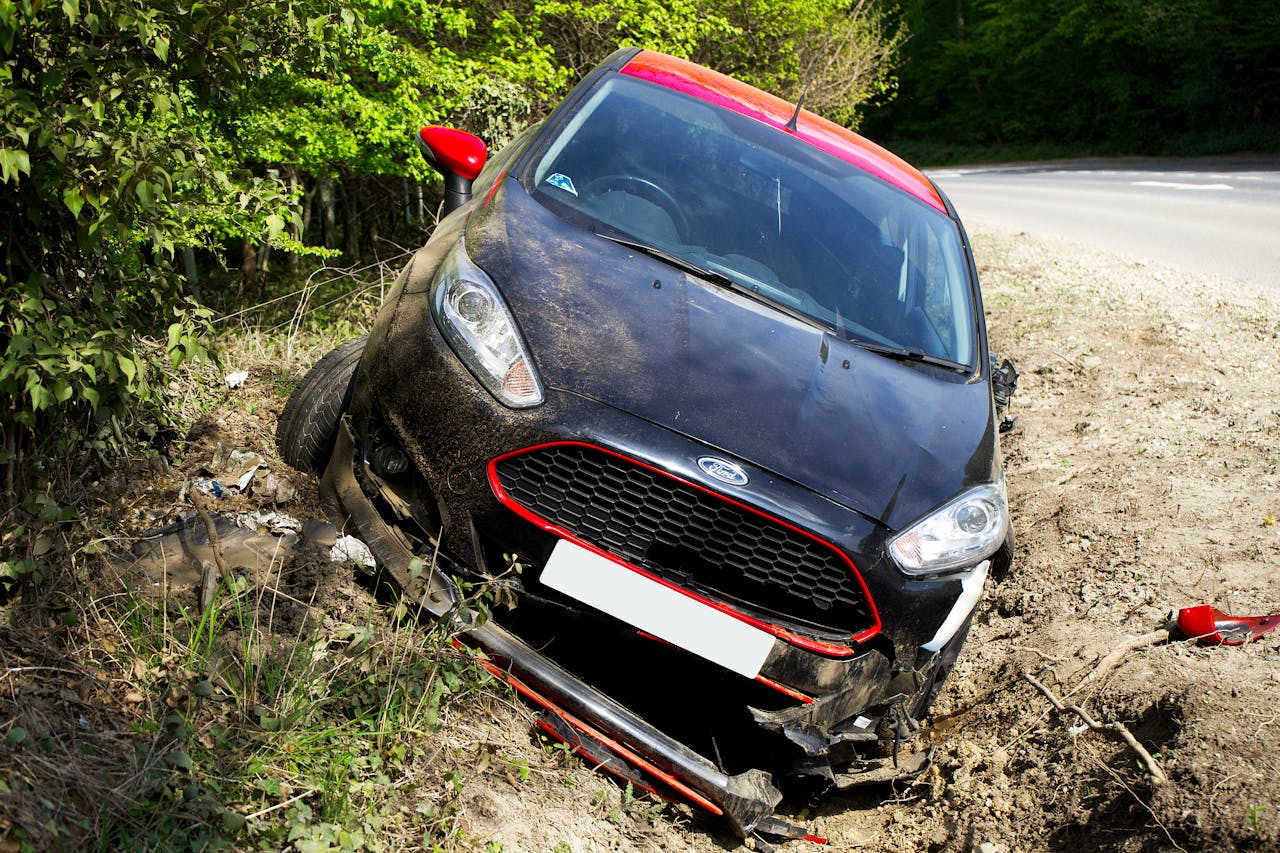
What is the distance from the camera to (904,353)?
3576 millimetres

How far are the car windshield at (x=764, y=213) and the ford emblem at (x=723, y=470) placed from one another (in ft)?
3.22

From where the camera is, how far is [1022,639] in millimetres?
4293

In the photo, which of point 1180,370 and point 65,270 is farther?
point 1180,370

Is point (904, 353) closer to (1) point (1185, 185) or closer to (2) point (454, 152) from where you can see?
(2) point (454, 152)

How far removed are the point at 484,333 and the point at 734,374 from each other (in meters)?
0.72

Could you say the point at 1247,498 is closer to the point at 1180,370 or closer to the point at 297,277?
the point at 1180,370

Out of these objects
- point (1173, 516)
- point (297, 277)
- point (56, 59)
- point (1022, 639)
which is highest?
point (56, 59)

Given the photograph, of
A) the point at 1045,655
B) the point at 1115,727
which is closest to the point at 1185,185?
the point at 1045,655

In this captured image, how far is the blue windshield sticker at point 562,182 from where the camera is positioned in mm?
3756

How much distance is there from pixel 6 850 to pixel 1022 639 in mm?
3548

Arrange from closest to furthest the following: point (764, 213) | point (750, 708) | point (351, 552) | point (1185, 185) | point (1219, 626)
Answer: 1. point (750, 708)
2. point (351, 552)
3. point (1219, 626)
4. point (764, 213)
5. point (1185, 185)

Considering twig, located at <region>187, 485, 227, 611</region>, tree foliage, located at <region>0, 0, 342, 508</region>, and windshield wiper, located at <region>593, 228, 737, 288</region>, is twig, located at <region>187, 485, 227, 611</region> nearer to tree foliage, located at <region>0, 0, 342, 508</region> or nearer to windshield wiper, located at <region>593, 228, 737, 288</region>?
tree foliage, located at <region>0, 0, 342, 508</region>

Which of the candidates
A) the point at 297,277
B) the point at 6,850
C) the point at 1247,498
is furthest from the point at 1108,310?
the point at 297,277

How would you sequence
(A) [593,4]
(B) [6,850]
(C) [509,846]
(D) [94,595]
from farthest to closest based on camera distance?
(A) [593,4] → (D) [94,595] → (C) [509,846] → (B) [6,850]
